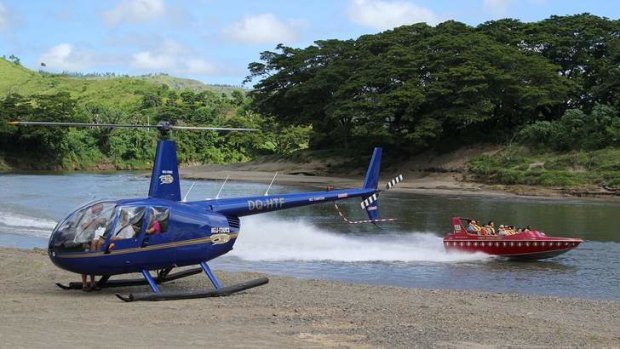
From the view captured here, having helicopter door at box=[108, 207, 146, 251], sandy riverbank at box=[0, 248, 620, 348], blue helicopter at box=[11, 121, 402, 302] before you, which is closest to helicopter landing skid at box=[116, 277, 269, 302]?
blue helicopter at box=[11, 121, 402, 302]

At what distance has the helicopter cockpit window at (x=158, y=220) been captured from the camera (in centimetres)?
1414

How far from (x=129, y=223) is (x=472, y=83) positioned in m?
46.1

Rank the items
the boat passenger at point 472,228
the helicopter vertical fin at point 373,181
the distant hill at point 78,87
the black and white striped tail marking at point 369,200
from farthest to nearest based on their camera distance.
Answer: the distant hill at point 78,87
the boat passenger at point 472,228
the helicopter vertical fin at point 373,181
the black and white striped tail marking at point 369,200

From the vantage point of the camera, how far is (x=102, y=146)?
100438 millimetres

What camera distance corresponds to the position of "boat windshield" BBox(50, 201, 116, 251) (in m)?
13.6

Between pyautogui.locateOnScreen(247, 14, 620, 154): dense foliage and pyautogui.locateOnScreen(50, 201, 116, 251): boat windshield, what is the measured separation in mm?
45057

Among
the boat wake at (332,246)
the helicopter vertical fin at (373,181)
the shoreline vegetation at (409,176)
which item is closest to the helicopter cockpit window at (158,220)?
the helicopter vertical fin at (373,181)

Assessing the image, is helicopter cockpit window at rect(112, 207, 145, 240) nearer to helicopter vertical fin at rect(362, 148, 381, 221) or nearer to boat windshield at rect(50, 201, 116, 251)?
boat windshield at rect(50, 201, 116, 251)

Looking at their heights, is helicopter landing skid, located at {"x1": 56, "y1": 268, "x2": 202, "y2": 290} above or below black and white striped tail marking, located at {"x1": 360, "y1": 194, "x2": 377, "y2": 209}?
below

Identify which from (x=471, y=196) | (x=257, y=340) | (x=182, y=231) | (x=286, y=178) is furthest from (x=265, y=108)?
(x=257, y=340)

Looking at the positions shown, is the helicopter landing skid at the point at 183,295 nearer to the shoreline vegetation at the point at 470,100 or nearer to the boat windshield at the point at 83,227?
the boat windshield at the point at 83,227

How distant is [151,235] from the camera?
46.4 feet

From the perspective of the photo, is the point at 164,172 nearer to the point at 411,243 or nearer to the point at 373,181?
the point at 373,181

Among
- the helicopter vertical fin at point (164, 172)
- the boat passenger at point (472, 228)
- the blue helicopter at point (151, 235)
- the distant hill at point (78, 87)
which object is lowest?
the boat passenger at point (472, 228)
